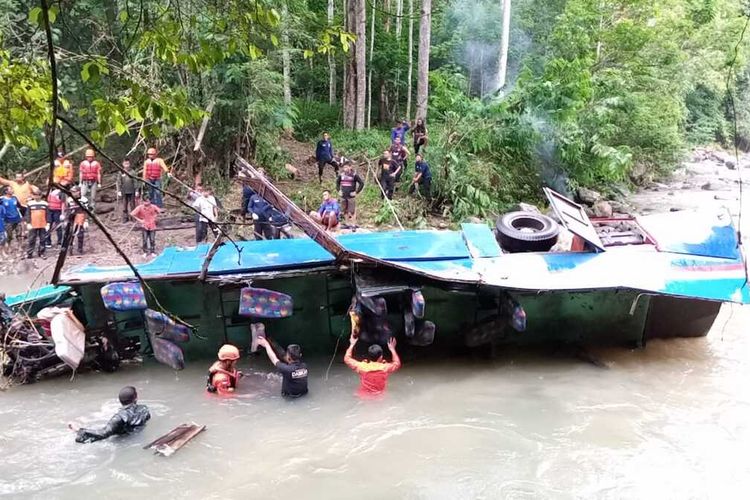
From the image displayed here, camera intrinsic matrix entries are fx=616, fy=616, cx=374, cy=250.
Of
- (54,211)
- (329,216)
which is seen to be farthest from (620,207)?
(54,211)

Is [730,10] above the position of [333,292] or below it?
above

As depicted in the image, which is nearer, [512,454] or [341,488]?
[341,488]

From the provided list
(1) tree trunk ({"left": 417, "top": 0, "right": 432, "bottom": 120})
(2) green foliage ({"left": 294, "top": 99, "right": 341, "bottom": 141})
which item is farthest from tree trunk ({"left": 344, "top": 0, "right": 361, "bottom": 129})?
(1) tree trunk ({"left": 417, "top": 0, "right": 432, "bottom": 120})

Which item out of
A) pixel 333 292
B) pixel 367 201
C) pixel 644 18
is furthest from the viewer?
pixel 644 18

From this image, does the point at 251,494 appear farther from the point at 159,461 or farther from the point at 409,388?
the point at 409,388

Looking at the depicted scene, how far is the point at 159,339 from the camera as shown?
7.88 metres

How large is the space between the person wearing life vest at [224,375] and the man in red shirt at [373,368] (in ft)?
4.65

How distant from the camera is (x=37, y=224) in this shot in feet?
39.4

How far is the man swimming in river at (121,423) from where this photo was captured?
672cm

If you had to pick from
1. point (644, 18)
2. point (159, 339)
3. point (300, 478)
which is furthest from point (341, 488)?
point (644, 18)

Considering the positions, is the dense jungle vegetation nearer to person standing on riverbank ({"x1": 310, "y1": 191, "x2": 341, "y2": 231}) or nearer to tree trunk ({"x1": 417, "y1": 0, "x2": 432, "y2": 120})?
tree trunk ({"x1": 417, "y1": 0, "x2": 432, "y2": 120})

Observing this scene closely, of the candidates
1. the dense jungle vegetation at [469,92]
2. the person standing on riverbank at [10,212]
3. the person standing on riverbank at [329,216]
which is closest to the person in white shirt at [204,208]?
the dense jungle vegetation at [469,92]

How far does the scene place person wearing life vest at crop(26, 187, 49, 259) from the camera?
11.9 m

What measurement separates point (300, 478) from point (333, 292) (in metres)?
2.59
